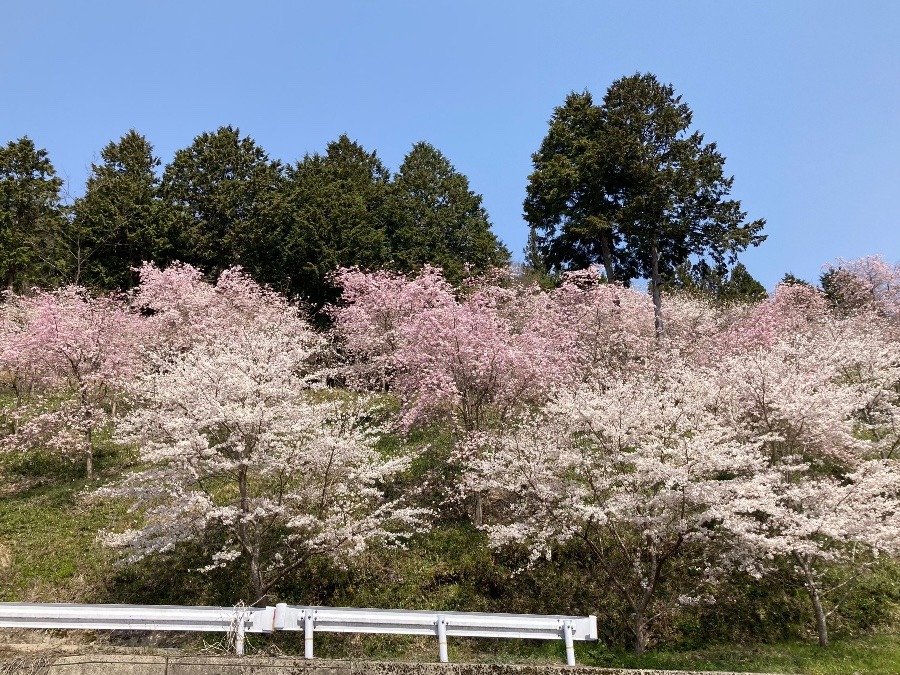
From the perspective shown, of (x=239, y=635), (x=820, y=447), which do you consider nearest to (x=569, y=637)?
(x=239, y=635)

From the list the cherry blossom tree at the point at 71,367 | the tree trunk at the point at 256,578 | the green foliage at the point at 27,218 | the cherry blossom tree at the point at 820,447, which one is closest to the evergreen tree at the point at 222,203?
the green foliage at the point at 27,218

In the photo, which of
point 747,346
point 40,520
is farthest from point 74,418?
point 747,346

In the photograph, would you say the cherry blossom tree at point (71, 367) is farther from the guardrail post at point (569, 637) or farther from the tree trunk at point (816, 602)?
the tree trunk at point (816, 602)

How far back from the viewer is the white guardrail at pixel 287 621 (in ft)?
20.1

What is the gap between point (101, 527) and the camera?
1353 centimetres

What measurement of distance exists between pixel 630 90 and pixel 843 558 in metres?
24.4

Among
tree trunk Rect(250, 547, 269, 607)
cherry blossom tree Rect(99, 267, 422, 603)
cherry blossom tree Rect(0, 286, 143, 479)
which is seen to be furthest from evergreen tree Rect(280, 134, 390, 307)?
tree trunk Rect(250, 547, 269, 607)

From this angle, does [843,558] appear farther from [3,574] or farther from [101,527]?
[3,574]

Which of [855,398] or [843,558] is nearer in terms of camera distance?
Result: [843,558]

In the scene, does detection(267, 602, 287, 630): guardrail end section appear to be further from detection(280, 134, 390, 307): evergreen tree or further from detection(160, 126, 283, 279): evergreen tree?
detection(160, 126, 283, 279): evergreen tree

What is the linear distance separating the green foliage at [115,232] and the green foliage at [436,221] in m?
13.4

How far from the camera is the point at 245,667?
203 inches

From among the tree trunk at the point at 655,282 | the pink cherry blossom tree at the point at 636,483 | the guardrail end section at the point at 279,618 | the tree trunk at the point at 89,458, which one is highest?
the tree trunk at the point at 655,282

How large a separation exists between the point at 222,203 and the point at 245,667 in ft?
101
